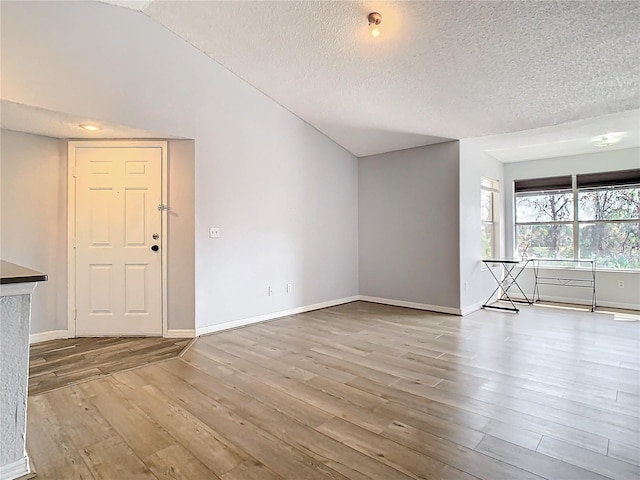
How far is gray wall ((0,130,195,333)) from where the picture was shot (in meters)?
3.46

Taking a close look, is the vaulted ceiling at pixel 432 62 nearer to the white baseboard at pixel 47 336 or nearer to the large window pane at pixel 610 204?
the large window pane at pixel 610 204

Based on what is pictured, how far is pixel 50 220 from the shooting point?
146 inches

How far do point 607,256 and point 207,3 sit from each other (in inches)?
252

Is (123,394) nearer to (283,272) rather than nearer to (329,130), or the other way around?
(283,272)

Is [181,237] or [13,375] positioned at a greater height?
[181,237]

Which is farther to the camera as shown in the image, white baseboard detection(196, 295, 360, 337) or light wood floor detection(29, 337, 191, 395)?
white baseboard detection(196, 295, 360, 337)

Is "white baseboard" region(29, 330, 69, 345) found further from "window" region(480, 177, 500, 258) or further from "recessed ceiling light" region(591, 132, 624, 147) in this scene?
"recessed ceiling light" region(591, 132, 624, 147)

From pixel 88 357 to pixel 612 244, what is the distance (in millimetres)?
7049

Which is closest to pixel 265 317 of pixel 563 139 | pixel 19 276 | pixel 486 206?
pixel 19 276

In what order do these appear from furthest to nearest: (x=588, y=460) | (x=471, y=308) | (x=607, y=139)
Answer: (x=471, y=308)
(x=607, y=139)
(x=588, y=460)

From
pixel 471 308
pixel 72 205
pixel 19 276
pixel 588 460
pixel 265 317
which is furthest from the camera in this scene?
pixel 471 308

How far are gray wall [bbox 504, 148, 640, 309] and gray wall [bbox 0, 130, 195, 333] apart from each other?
5.46m

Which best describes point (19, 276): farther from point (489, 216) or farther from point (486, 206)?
point (489, 216)

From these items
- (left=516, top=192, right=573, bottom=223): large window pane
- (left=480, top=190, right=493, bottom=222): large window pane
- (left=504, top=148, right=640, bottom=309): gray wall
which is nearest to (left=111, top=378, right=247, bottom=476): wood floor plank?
(left=480, top=190, right=493, bottom=222): large window pane
